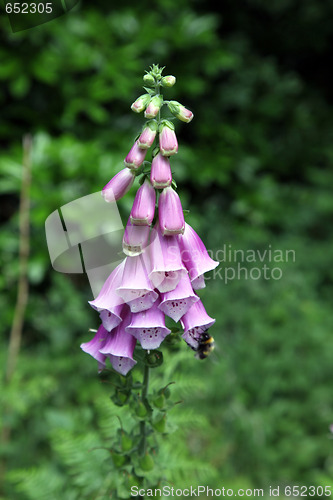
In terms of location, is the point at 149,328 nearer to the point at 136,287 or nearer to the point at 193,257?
the point at 136,287

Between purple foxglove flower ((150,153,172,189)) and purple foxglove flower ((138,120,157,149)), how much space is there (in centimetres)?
4

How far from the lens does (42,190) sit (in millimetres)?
4066

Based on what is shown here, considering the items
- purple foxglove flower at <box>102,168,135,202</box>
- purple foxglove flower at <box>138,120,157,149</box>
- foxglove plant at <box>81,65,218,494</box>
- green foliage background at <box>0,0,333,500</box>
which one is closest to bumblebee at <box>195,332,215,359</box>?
foxglove plant at <box>81,65,218,494</box>

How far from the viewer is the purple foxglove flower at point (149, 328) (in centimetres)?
142

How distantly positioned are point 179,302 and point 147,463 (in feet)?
1.83

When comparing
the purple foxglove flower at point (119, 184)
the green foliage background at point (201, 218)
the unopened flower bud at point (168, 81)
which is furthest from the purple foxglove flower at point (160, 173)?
the green foliage background at point (201, 218)

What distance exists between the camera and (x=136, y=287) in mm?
1431

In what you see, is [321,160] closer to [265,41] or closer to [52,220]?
[265,41]

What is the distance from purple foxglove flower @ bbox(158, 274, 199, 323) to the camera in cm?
144

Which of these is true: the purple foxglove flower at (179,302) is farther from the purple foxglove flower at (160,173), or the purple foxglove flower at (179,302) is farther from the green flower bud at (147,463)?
the green flower bud at (147,463)

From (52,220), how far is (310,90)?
611 cm

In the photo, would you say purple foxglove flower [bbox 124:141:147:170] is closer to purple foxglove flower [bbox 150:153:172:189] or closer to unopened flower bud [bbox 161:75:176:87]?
purple foxglove flower [bbox 150:153:172:189]

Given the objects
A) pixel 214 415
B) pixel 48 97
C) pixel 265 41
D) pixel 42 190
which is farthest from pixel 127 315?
pixel 265 41

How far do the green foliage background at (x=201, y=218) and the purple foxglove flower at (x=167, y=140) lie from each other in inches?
46.5
